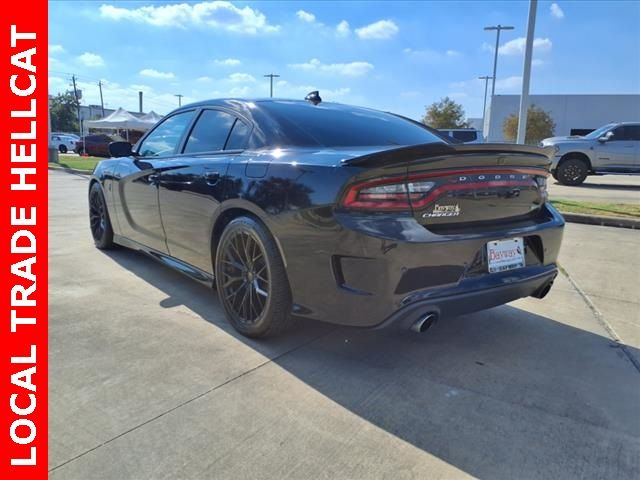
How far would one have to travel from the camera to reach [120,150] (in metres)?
4.62

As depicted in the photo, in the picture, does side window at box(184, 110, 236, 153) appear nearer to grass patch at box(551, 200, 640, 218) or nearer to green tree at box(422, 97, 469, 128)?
grass patch at box(551, 200, 640, 218)

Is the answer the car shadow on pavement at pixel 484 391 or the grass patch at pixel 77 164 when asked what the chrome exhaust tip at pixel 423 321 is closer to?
the car shadow on pavement at pixel 484 391

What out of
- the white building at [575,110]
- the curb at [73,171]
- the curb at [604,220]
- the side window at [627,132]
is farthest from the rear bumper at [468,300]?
the white building at [575,110]

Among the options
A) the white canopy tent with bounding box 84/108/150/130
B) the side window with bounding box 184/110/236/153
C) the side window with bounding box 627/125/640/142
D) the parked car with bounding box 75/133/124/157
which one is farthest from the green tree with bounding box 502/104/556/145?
the side window with bounding box 184/110/236/153

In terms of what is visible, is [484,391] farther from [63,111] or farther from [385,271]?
[63,111]

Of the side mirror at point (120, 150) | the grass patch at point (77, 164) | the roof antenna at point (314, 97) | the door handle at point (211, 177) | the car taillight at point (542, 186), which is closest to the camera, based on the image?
the car taillight at point (542, 186)

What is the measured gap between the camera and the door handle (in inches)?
124

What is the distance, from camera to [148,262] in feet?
16.2

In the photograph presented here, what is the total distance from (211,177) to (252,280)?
2.44 feet

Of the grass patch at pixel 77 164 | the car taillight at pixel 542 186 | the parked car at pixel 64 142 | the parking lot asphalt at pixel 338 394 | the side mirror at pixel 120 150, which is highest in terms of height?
the parked car at pixel 64 142

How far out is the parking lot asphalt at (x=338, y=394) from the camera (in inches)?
77.1

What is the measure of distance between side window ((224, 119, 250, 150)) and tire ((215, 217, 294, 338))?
525mm

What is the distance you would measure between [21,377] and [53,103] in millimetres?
82555

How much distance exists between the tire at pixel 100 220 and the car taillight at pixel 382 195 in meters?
3.49
